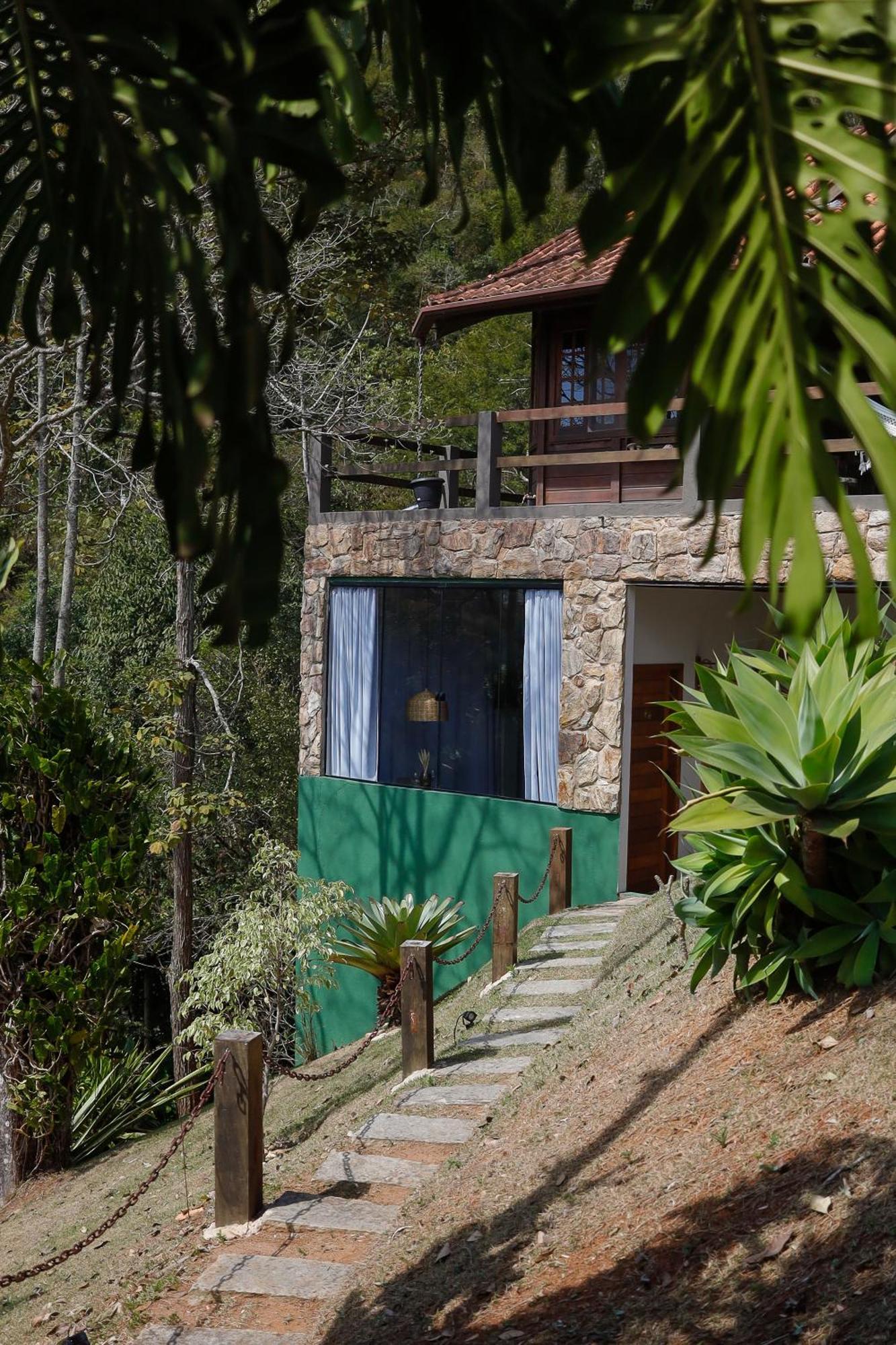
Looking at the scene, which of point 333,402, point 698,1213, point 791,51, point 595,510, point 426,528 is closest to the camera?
point 791,51

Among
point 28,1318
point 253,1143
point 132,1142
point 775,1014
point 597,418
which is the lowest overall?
point 132,1142

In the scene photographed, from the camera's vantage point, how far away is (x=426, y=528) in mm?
12734

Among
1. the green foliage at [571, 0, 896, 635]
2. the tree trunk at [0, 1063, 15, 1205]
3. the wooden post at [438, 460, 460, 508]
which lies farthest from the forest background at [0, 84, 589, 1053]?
the green foliage at [571, 0, 896, 635]

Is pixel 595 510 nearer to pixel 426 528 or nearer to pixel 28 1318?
pixel 426 528

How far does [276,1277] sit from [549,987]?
371 cm

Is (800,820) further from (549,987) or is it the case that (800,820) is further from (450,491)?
(450,491)

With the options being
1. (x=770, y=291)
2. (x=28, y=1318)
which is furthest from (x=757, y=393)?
(x=28, y=1318)

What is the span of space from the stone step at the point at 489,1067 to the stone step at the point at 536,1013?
2.01 feet

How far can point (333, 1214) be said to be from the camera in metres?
6.14

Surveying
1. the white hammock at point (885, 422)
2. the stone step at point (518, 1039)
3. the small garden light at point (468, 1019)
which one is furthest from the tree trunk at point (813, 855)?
the white hammock at point (885, 422)

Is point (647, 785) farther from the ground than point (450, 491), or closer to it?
closer to it

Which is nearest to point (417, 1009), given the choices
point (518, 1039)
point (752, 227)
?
point (518, 1039)

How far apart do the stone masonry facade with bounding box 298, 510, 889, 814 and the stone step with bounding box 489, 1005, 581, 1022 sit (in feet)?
9.89

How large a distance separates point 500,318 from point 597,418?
11.6 m
